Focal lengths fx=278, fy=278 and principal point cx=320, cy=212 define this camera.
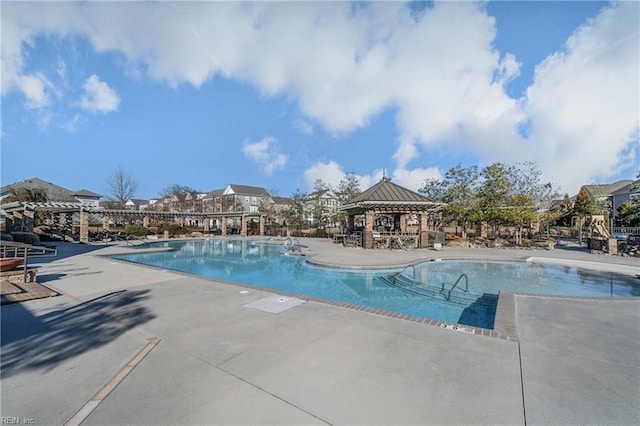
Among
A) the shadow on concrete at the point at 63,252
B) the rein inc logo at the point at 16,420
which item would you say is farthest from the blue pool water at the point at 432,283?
the rein inc logo at the point at 16,420

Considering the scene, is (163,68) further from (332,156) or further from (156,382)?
(332,156)

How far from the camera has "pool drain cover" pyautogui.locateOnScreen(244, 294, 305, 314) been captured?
5.54 m

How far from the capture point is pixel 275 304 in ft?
19.3

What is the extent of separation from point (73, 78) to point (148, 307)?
1596 cm

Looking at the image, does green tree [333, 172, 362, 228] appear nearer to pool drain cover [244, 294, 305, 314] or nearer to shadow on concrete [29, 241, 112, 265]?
shadow on concrete [29, 241, 112, 265]

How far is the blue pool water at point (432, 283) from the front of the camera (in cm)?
739

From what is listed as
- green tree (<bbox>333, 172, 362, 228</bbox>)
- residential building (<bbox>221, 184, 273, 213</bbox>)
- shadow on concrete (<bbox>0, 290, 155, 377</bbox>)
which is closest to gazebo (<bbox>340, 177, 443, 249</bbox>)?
green tree (<bbox>333, 172, 362, 228</bbox>)

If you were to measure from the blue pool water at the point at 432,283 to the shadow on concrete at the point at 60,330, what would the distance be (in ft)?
15.3

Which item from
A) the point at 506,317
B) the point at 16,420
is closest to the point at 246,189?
the point at 506,317

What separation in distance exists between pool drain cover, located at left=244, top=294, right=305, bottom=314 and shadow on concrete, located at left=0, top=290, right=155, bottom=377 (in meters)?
1.92

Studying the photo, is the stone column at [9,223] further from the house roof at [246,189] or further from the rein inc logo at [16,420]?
the house roof at [246,189]

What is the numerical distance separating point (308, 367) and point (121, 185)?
48672 millimetres

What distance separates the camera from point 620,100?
37.5 feet

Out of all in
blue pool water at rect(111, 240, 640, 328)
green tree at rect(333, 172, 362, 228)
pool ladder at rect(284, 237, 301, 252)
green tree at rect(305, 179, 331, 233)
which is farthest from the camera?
green tree at rect(333, 172, 362, 228)
